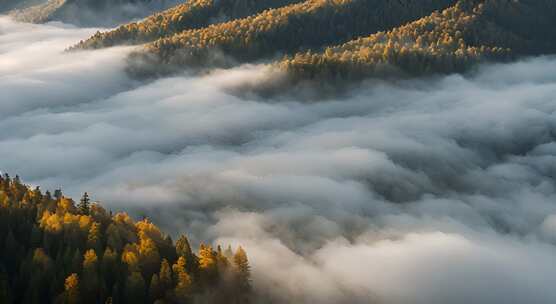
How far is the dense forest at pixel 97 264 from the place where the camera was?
10775 cm

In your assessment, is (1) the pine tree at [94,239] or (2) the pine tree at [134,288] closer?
(2) the pine tree at [134,288]

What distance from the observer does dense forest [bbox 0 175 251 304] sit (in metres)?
108

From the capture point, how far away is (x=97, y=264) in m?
114

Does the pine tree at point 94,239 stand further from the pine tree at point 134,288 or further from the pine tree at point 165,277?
the pine tree at point 165,277

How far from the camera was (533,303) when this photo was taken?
561 feet

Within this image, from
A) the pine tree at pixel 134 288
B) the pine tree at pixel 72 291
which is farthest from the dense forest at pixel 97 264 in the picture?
the pine tree at pixel 72 291

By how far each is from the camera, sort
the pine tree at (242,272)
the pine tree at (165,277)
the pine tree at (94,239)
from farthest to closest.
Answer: the pine tree at (242,272) < the pine tree at (94,239) < the pine tree at (165,277)

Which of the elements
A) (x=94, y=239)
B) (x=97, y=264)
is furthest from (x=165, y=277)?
(x=94, y=239)

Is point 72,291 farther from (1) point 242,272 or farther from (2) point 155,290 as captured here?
(1) point 242,272

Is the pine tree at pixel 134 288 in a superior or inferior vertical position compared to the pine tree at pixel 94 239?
inferior

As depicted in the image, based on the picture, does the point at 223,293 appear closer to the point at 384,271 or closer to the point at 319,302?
the point at 319,302

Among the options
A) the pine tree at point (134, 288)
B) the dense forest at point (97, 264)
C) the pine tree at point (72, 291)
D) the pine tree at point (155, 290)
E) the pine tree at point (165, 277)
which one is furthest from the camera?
the pine tree at point (165, 277)

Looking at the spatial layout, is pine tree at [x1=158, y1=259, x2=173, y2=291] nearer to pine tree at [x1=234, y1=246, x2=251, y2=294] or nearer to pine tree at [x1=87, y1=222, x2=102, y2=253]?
pine tree at [x1=87, y1=222, x2=102, y2=253]

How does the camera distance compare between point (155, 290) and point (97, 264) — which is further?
point (97, 264)
